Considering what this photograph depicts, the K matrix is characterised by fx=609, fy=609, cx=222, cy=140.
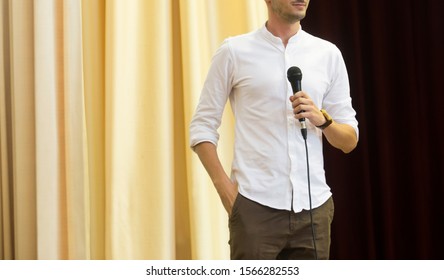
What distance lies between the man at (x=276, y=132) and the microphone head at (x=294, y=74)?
2.0 inches

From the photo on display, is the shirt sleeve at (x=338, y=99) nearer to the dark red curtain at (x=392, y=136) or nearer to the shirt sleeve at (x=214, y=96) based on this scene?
the shirt sleeve at (x=214, y=96)

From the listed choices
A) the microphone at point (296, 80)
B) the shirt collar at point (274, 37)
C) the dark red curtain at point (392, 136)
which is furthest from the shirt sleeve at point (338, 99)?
the dark red curtain at point (392, 136)

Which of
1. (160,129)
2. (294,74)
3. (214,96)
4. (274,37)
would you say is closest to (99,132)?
(160,129)

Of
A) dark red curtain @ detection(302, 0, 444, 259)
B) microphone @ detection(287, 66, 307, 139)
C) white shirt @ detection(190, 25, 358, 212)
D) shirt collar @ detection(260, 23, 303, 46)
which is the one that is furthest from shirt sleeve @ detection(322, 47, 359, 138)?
dark red curtain @ detection(302, 0, 444, 259)

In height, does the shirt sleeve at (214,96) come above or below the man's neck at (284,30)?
below

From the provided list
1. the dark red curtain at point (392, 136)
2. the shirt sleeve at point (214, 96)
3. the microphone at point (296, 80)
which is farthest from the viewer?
the dark red curtain at point (392, 136)

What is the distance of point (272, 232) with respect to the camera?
1.73m

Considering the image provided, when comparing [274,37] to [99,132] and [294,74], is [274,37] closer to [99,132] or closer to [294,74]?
[294,74]

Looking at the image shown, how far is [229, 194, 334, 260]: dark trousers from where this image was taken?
1727mm

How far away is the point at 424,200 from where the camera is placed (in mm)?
2979

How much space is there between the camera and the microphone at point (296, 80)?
1.68 m

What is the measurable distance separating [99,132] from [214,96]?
3.61 ft

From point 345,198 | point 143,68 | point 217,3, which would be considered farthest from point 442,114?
point 143,68

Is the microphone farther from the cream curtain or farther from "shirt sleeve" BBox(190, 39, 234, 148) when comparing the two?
the cream curtain
